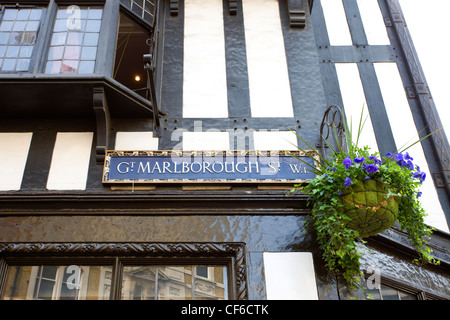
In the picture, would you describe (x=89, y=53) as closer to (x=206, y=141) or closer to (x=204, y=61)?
(x=204, y=61)

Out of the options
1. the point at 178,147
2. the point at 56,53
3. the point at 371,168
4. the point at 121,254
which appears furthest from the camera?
the point at 56,53

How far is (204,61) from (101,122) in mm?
1727

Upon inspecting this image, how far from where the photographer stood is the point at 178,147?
5883mm

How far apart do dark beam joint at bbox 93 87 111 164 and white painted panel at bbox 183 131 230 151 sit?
94cm

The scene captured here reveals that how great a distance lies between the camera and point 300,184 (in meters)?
5.46

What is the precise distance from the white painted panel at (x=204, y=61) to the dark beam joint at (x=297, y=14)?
1.00 meters

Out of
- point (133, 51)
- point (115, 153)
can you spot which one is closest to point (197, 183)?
point (115, 153)

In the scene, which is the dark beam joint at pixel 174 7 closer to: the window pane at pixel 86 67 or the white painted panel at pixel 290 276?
the window pane at pixel 86 67

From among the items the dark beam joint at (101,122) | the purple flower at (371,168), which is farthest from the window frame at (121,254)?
the purple flower at (371,168)

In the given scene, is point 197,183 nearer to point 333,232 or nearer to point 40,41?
point 333,232

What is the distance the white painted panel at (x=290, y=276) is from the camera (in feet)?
16.0

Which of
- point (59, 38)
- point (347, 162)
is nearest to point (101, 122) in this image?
point (59, 38)
